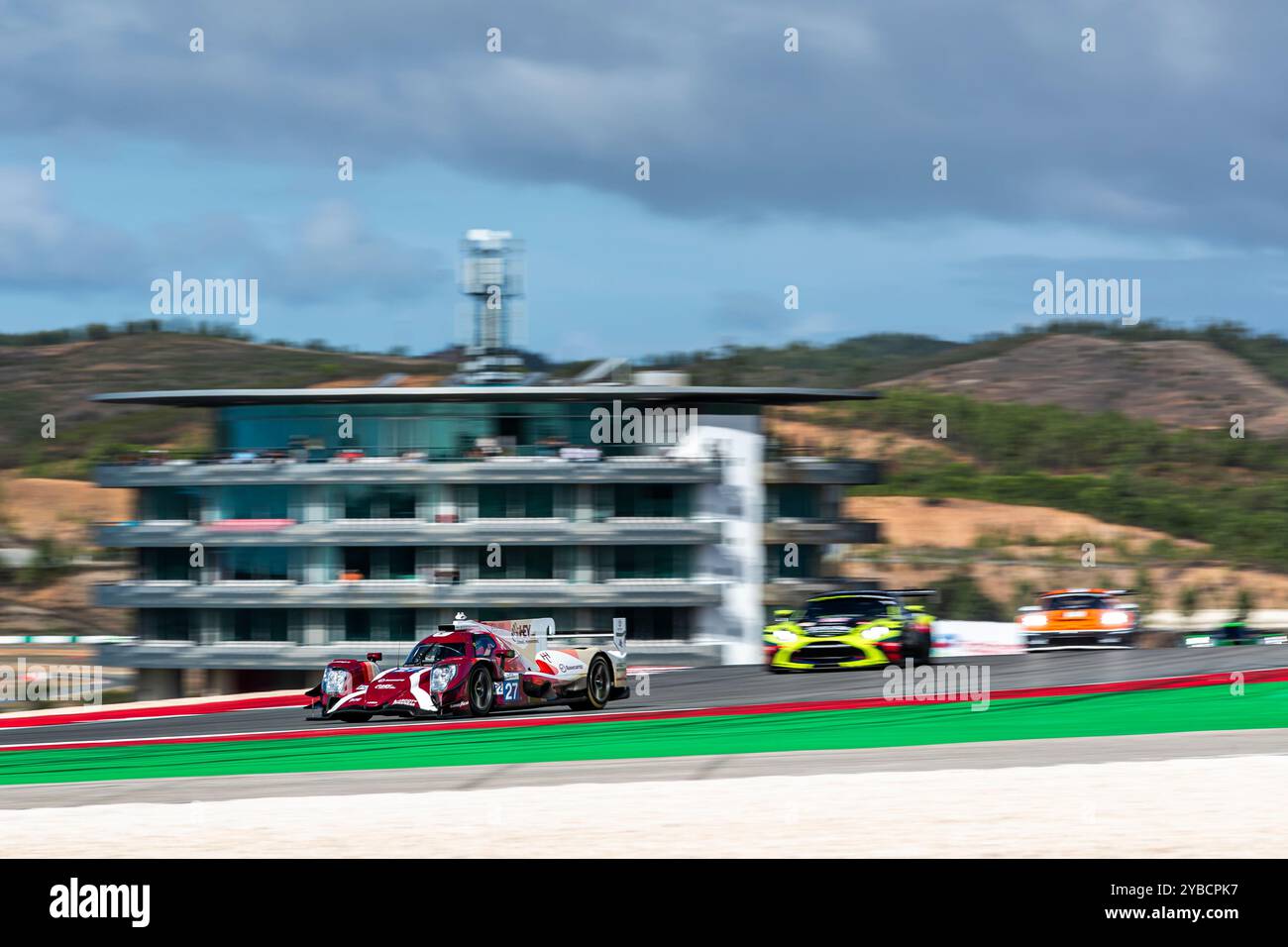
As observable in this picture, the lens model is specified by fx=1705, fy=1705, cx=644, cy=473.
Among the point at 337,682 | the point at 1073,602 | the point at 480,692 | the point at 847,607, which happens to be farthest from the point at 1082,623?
the point at 337,682

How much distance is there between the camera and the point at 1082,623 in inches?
1358

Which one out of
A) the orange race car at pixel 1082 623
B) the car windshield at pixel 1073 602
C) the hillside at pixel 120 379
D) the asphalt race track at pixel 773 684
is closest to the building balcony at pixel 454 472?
the car windshield at pixel 1073 602

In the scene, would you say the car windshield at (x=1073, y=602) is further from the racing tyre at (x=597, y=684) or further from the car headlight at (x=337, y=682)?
the car headlight at (x=337, y=682)

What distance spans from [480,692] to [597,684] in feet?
7.56

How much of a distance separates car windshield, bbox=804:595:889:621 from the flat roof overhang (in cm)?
1687

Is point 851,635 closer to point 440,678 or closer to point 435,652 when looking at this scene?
point 435,652

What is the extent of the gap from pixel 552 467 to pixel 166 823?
32.3 m

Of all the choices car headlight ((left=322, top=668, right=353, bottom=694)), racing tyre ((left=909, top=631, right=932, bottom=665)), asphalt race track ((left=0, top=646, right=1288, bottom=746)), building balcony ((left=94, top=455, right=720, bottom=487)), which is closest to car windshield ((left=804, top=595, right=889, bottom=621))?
racing tyre ((left=909, top=631, right=932, bottom=665))

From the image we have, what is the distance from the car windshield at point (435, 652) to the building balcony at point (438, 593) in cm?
2346

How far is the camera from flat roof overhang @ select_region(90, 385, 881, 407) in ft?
152

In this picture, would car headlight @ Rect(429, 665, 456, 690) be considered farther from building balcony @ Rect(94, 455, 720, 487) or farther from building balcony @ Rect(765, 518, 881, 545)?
building balcony @ Rect(765, 518, 881, 545)

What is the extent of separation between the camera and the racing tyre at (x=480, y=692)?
2139 centimetres
